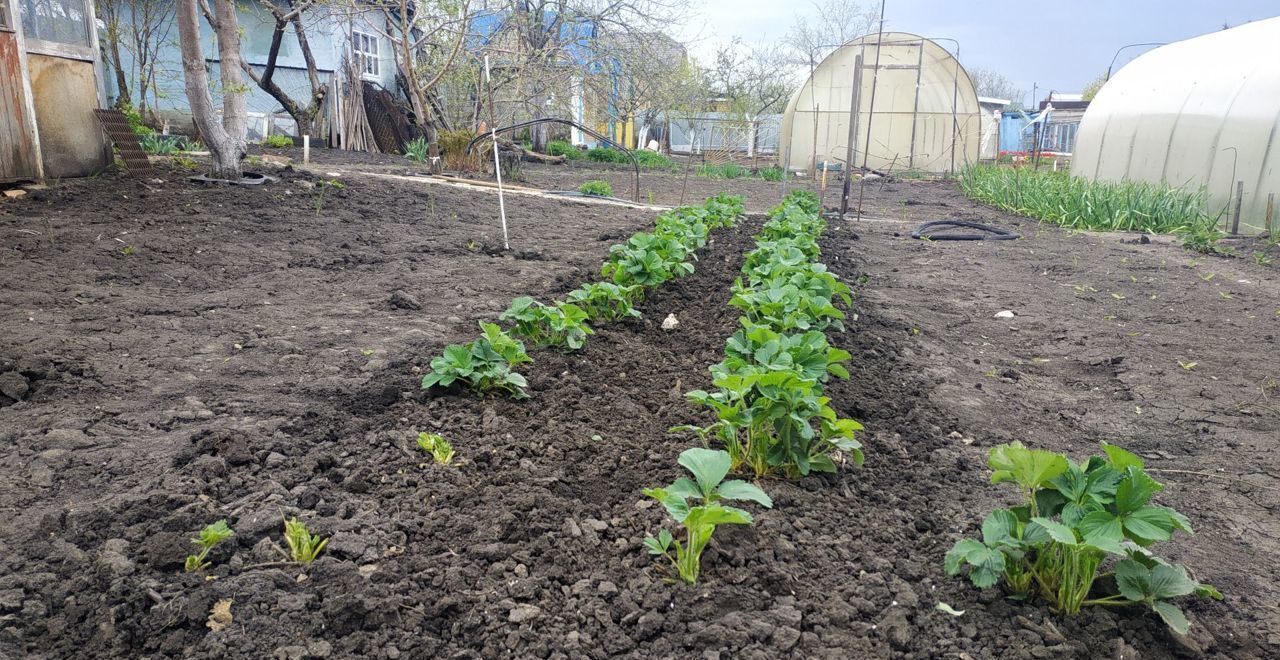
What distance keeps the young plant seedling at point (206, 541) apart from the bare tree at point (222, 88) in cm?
591

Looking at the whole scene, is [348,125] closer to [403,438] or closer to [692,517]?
[403,438]

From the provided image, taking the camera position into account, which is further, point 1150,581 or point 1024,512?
point 1024,512

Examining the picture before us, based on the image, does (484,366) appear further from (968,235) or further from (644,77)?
(644,77)

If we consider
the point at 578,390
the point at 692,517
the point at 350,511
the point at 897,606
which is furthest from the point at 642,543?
the point at 578,390

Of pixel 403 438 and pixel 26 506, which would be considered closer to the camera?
pixel 26 506

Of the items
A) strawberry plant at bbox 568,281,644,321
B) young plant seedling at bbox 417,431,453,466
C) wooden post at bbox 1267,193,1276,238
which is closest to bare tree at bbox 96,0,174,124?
strawberry plant at bbox 568,281,644,321

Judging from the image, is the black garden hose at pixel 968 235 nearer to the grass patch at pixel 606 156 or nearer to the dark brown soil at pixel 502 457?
the dark brown soil at pixel 502 457

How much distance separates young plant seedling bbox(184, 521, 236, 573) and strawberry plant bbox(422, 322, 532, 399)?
1063 millimetres

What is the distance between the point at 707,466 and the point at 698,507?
153mm

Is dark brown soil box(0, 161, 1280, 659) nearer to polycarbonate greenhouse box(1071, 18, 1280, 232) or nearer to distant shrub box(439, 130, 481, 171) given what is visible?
polycarbonate greenhouse box(1071, 18, 1280, 232)

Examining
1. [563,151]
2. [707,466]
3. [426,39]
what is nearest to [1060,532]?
[707,466]

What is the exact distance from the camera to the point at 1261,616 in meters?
1.96

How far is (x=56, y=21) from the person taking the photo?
7121 mm

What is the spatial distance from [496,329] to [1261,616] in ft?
8.05
